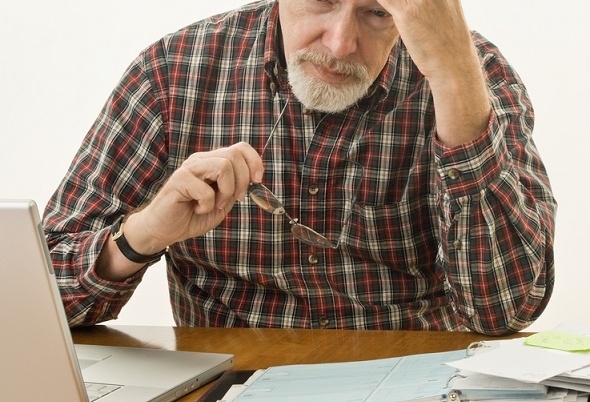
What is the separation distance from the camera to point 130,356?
1.30 m

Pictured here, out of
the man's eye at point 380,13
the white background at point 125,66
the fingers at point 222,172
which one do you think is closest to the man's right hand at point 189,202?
the fingers at point 222,172

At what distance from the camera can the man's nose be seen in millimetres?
1505

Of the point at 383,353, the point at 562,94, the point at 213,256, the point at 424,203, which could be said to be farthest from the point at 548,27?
the point at 383,353

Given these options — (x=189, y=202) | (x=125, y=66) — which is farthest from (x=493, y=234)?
(x=125, y=66)

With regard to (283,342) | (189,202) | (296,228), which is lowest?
(283,342)

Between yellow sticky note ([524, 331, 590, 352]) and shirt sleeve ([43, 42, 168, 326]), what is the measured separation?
687 mm

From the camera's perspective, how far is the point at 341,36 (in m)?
1.50

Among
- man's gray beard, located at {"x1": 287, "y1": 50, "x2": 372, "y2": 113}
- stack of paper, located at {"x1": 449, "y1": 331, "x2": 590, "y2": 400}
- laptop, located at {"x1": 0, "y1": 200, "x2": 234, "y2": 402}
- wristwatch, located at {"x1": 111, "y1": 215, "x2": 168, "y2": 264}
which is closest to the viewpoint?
laptop, located at {"x1": 0, "y1": 200, "x2": 234, "y2": 402}

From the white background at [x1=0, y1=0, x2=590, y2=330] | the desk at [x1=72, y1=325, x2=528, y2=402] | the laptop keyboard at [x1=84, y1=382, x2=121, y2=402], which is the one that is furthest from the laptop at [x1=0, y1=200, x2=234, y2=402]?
the white background at [x1=0, y1=0, x2=590, y2=330]

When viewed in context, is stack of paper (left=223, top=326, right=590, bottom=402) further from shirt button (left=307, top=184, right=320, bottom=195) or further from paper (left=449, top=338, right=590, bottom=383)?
shirt button (left=307, top=184, right=320, bottom=195)

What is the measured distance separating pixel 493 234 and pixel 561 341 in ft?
1.15

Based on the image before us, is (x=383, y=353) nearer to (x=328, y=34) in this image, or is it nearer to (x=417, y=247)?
(x=417, y=247)

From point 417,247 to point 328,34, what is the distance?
428 mm

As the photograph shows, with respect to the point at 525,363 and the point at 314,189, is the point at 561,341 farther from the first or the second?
the point at 314,189
